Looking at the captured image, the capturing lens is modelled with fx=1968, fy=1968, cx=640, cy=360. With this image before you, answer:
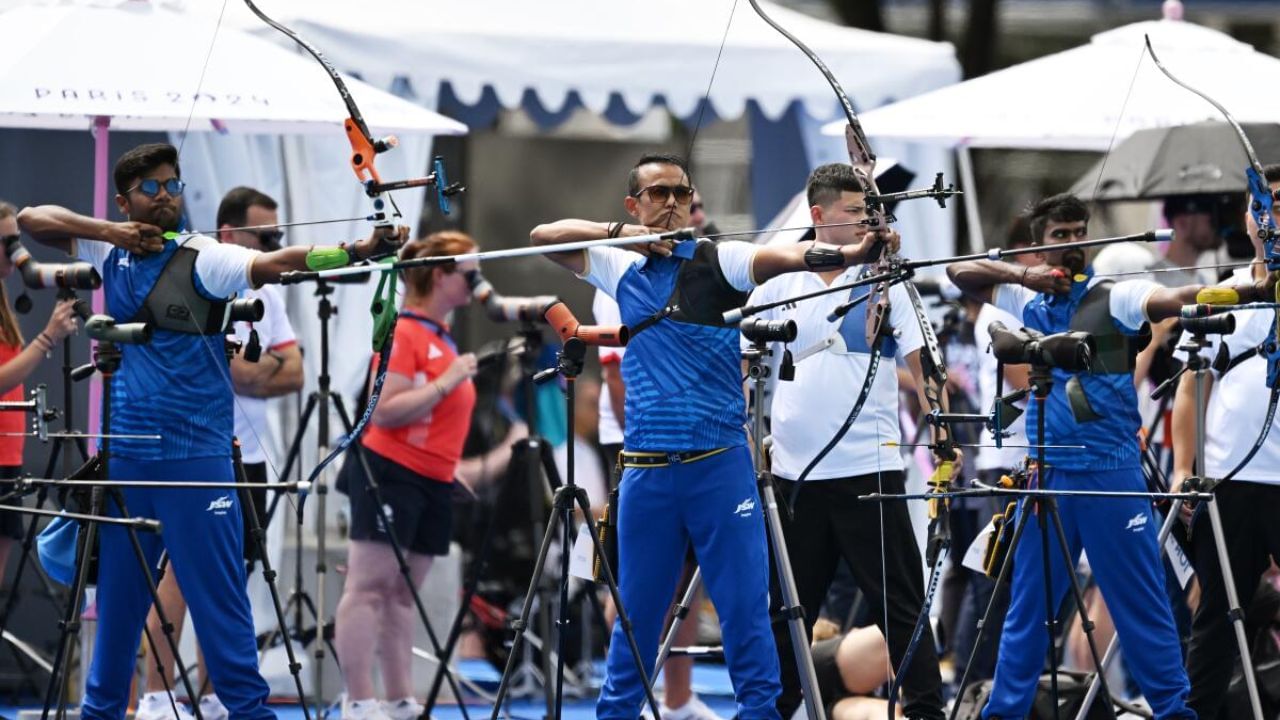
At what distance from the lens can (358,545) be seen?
267 inches

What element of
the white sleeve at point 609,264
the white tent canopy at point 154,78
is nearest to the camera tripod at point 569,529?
the white sleeve at point 609,264

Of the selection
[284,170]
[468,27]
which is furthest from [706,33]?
[284,170]

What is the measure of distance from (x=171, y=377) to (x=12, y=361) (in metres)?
1.01

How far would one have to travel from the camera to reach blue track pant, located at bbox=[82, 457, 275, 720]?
5.27 m

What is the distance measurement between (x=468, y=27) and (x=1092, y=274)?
3549 mm

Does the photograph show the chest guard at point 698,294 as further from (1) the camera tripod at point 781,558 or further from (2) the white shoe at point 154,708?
(2) the white shoe at point 154,708

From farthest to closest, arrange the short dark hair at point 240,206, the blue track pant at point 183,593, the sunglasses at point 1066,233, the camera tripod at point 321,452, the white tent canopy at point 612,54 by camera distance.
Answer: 1. the white tent canopy at point 612,54
2. the short dark hair at point 240,206
3. the camera tripod at point 321,452
4. the sunglasses at point 1066,233
5. the blue track pant at point 183,593

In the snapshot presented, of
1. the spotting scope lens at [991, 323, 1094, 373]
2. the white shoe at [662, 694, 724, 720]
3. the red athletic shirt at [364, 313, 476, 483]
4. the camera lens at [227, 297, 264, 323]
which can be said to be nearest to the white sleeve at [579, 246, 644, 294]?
the camera lens at [227, 297, 264, 323]

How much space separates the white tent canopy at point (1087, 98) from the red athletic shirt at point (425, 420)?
1655 millimetres

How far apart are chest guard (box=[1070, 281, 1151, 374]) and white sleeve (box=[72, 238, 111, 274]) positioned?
2786mm

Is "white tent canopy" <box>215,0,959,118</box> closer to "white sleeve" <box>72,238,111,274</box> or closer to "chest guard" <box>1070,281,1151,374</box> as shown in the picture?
"white sleeve" <box>72,238,111,274</box>

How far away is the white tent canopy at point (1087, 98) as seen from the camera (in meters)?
7.45

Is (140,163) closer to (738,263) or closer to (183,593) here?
(183,593)

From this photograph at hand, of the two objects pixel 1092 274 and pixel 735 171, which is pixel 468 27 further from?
pixel 735 171
